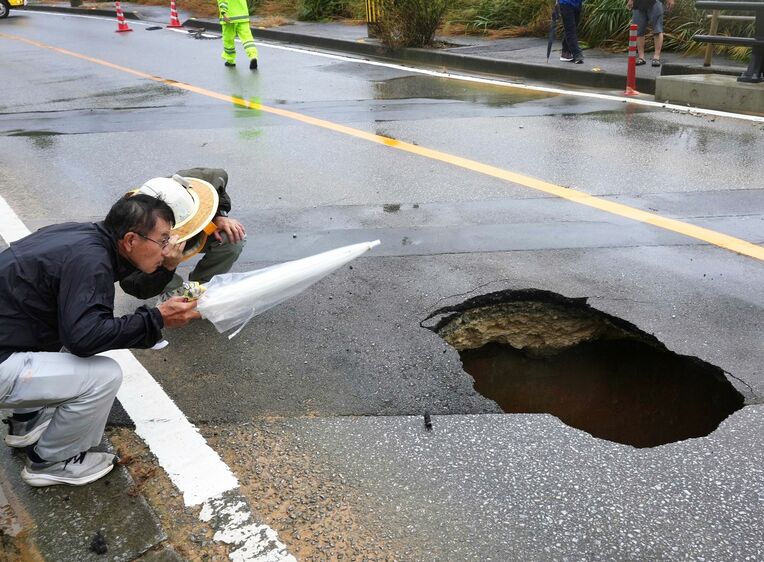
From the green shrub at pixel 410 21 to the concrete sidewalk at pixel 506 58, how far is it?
0.81ft

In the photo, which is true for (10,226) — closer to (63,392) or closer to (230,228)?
(230,228)

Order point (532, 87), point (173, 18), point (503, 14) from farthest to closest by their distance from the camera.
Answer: point (173, 18), point (503, 14), point (532, 87)

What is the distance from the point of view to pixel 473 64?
12148 millimetres

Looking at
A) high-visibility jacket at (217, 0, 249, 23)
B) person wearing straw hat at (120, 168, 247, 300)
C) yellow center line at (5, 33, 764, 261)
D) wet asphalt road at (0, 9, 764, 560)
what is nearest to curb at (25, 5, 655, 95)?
wet asphalt road at (0, 9, 764, 560)

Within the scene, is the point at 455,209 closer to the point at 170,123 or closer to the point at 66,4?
the point at 170,123

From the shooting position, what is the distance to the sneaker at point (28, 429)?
2992mm

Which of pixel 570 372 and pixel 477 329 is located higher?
pixel 477 329

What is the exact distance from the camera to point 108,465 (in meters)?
2.84

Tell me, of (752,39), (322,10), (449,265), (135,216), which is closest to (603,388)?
(449,265)

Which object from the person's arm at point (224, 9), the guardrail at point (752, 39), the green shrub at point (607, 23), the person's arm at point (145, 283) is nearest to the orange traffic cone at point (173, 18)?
the person's arm at point (224, 9)

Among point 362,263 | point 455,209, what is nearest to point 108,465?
point 362,263

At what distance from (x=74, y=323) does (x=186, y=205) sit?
0.83 metres

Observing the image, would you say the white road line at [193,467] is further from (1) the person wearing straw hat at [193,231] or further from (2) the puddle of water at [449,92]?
(2) the puddle of water at [449,92]

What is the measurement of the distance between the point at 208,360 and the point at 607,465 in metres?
1.94
